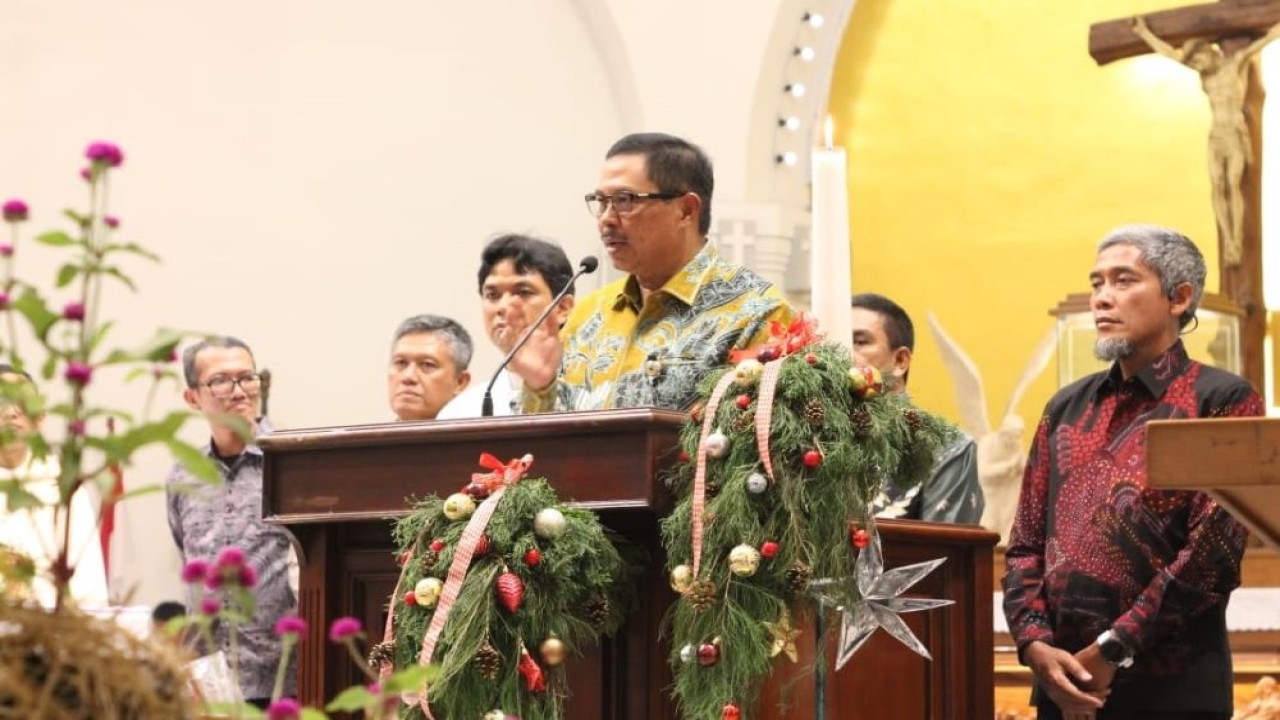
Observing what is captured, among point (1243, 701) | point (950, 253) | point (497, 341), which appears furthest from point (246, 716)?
point (950, 253)

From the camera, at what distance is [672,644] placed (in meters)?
3.17

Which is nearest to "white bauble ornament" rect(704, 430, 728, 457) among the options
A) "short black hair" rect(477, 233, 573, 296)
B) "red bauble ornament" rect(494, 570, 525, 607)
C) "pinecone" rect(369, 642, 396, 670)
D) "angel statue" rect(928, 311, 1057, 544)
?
"red bauble ornament" rect(494, 570, 525, 607)

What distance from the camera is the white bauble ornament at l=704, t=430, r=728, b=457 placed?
10.0 ft

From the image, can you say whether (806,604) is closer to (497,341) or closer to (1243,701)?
(497,341)

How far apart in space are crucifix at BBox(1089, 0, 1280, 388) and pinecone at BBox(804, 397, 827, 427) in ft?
17.0

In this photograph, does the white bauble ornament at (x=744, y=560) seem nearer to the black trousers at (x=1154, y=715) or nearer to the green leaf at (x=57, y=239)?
the black trousers at (x=1154, y=715)

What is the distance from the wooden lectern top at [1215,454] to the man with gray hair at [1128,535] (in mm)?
1321

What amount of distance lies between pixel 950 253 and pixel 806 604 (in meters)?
5.75

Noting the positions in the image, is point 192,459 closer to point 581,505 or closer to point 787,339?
point 581,505

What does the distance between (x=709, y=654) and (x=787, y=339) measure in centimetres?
55

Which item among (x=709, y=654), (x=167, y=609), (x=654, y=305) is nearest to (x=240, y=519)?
(x=654, y=305)

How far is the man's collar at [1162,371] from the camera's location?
12.6 ft

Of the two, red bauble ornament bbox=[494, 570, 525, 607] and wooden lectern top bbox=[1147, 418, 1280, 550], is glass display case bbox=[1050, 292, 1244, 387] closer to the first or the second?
red bauble ornament bbox=[494, 570, 525, 607]

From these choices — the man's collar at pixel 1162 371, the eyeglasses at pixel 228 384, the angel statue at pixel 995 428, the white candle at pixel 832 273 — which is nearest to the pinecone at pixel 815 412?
the white candle at pixel 832 273
